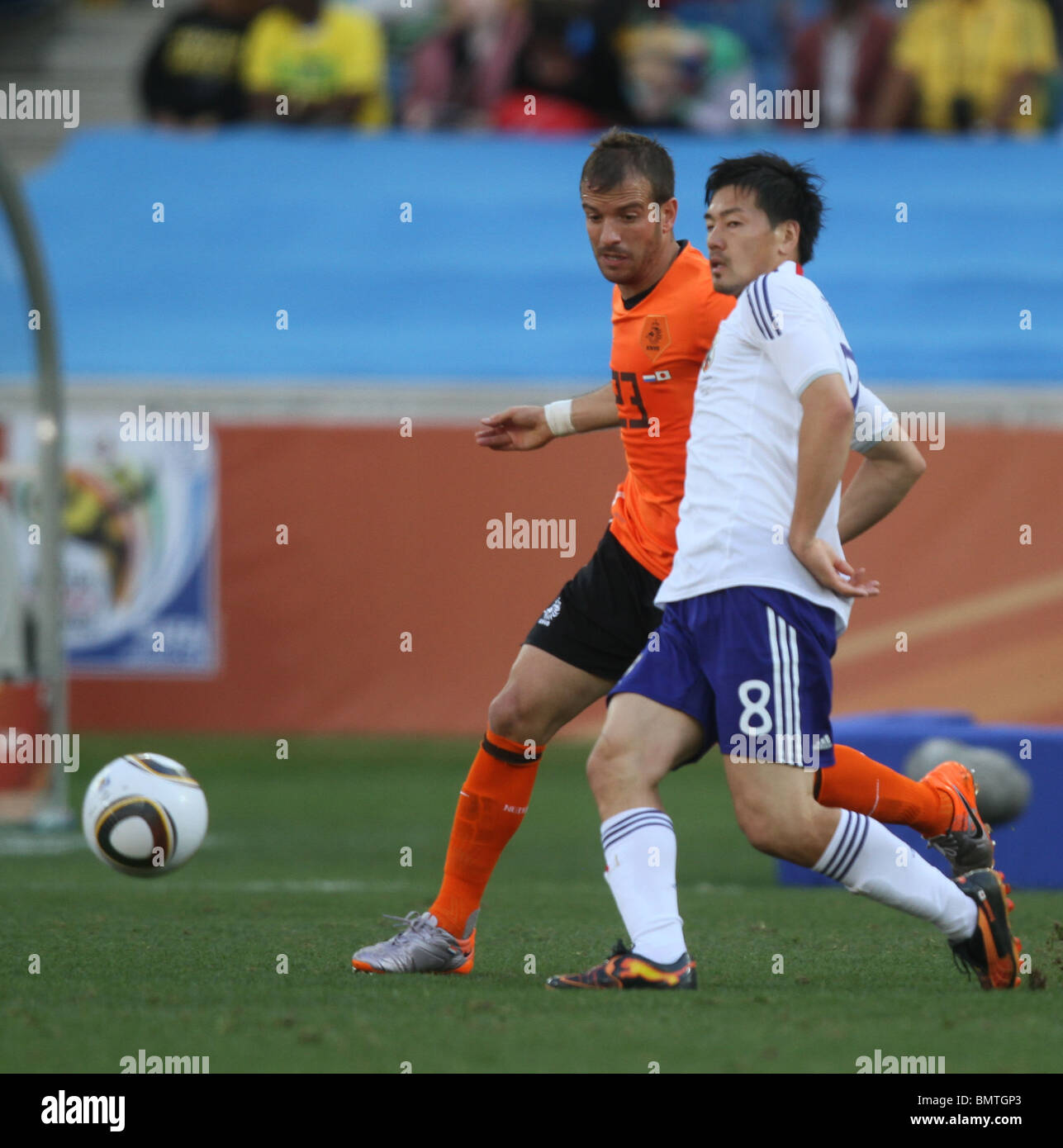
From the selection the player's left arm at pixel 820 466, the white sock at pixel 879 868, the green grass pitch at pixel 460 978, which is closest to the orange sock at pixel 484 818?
the green grass pitch at pixel 460 978

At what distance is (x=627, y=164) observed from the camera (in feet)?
16.5

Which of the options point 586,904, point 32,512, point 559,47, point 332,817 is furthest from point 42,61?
point 586,904

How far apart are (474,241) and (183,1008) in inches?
483

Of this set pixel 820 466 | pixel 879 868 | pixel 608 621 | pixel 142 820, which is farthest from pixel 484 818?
pixel 820 466

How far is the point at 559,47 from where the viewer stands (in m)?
16.7

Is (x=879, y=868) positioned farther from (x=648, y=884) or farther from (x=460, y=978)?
(x=460, y=978)

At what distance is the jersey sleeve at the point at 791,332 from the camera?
4457 millimetres

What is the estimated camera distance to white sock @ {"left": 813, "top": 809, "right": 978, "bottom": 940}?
455 centimetres

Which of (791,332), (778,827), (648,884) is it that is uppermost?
(791,332)

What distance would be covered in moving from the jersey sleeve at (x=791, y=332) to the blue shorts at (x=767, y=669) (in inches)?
20.2

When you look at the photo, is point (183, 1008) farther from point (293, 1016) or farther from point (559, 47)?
point (559, 47)

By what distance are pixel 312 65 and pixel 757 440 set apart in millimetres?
13504

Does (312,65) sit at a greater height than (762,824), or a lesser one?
greater

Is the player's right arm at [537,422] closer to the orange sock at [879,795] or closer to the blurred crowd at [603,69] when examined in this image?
the orange sock at [879,795]
